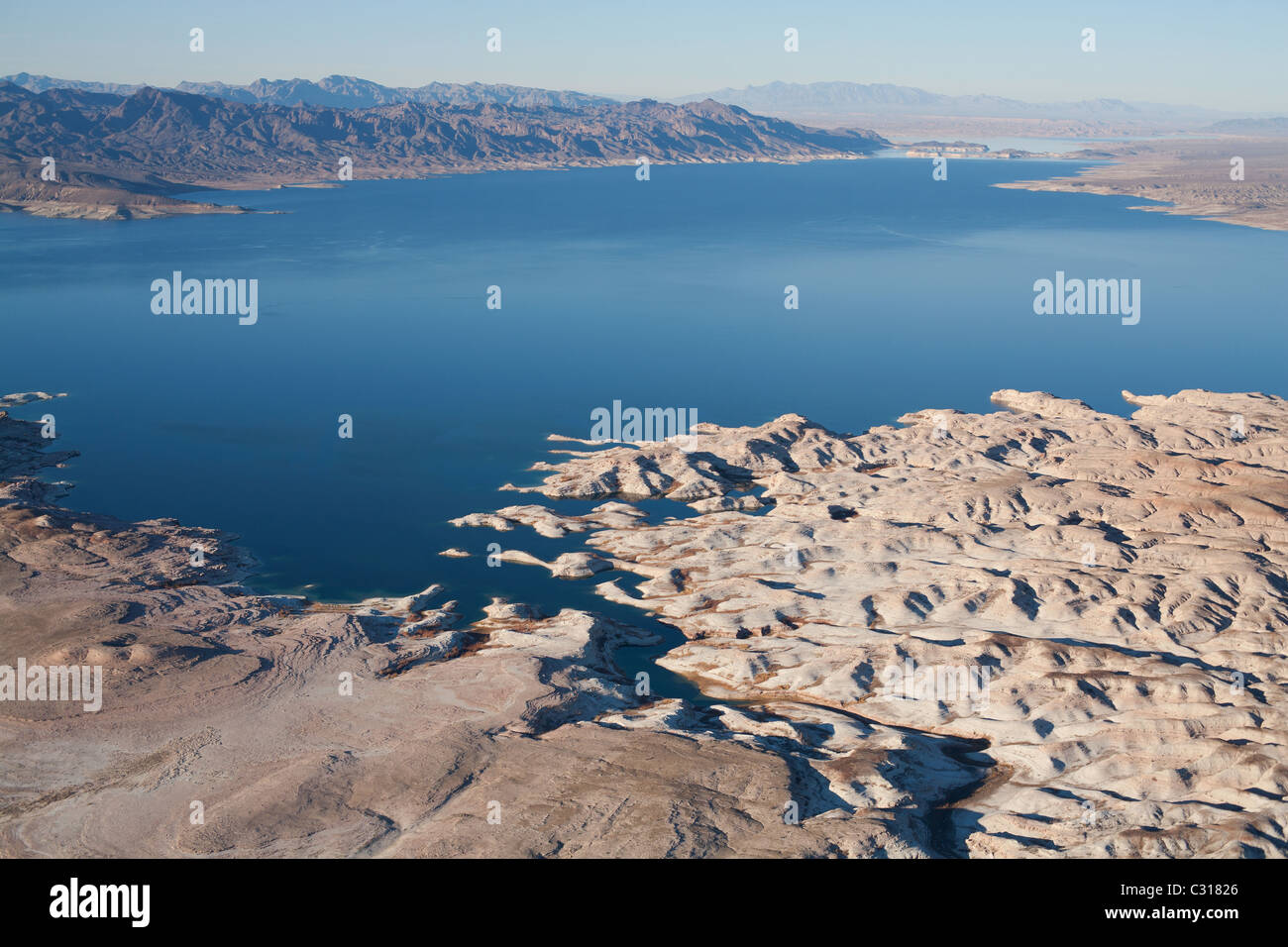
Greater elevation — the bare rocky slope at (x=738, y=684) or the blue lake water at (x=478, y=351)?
the blue lake water at (x=478, y=351)

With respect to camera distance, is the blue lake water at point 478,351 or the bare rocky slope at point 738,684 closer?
the bare rocky slope at point 738,684

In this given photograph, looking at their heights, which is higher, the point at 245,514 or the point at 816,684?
the point at 245,514

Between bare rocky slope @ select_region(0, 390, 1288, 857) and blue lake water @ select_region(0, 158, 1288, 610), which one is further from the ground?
blue lake water @ select_region(0, 158, 1288, 610)

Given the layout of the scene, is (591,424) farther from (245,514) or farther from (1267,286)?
(1267,286)

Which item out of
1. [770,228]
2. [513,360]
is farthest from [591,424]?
[770,228]
